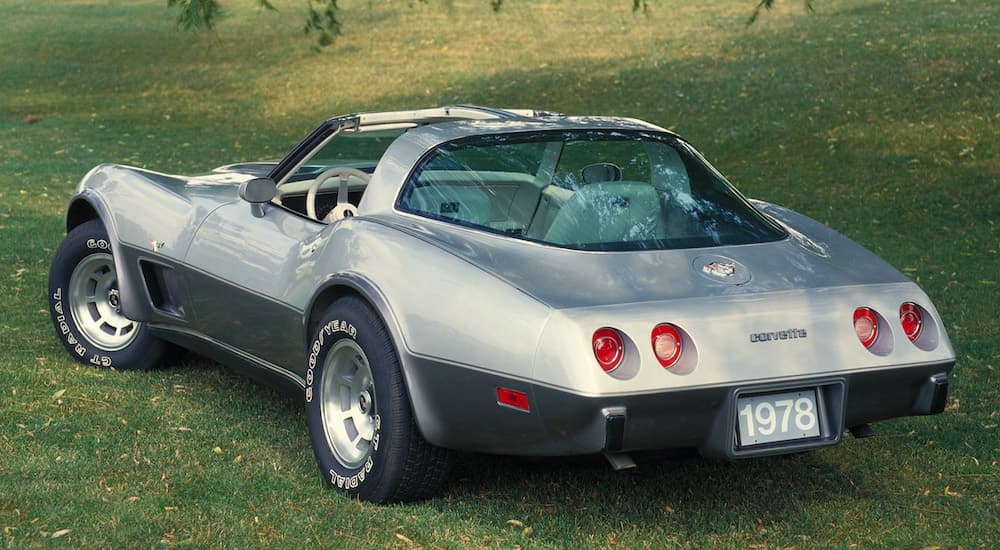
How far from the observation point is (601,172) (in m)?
5.21

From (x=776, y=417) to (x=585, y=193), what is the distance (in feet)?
3.80

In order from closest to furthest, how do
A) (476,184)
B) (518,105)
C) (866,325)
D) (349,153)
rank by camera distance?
(866,325)
(476,184)
(349,153)
(518,105)

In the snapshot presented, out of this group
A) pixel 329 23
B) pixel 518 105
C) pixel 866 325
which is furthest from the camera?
pixel 518 105

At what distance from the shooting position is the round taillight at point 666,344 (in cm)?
417

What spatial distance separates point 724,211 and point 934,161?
10622mm

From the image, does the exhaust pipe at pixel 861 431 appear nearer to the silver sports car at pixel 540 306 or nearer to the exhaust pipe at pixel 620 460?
the silver sports car at pixel 540 306

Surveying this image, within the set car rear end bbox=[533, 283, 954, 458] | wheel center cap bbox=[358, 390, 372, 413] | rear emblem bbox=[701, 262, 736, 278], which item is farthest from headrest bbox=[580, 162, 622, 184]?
wheel center cap bbox=[358, 390, 372, 413]

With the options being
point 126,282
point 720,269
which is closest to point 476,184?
point 720,269

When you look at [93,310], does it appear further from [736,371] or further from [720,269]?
[736,371]

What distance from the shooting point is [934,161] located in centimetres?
1486

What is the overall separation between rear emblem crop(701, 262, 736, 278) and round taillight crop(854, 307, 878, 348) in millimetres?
450

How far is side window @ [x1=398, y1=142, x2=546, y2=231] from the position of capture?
4965mm

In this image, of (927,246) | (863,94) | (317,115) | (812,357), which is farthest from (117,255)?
(317,115)

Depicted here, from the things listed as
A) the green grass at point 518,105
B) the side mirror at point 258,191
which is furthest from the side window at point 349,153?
the green grass at point 518,105
